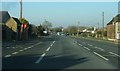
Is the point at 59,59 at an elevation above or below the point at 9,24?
below

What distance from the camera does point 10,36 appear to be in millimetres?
64500

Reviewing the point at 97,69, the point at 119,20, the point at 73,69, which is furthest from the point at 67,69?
the point at 119,20

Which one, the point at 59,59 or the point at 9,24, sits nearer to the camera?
the point at 59,59

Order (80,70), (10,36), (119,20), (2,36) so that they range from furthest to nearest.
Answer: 1. (119,20)
2. (10,36)
3. (2,36)
4. (80,70)

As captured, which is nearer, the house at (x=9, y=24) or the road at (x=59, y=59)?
the road at (x=59, y=59)

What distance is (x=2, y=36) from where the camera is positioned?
198 ft

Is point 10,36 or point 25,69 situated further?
point 10,36

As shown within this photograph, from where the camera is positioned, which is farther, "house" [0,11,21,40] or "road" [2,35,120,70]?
"house" [0,11,21,40]

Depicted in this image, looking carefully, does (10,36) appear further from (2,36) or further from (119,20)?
(119,20)

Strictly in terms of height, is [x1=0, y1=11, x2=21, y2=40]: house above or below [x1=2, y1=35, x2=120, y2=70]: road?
above

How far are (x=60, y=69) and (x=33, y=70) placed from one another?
45.4 inches

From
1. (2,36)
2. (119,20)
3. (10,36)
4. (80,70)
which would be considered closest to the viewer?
(80,70)

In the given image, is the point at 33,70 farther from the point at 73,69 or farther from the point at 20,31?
the point at 20,31

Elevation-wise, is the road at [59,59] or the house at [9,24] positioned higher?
the house at [9,24]
